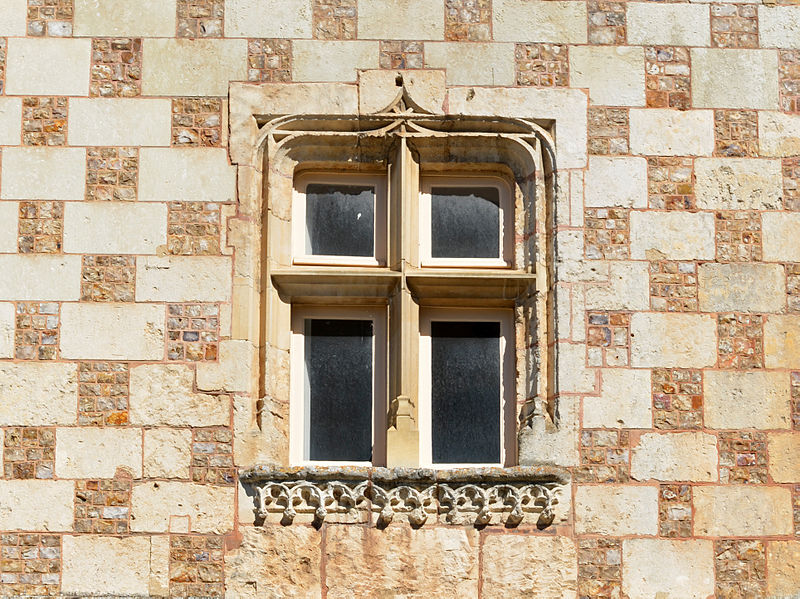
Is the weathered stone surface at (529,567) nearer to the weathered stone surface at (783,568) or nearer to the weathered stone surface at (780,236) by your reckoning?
the weathered stone surface at (783,568)

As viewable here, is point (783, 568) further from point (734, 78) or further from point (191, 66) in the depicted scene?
point (191, 66)

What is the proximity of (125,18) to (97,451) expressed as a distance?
6.84ft

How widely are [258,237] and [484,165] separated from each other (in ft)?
3.74

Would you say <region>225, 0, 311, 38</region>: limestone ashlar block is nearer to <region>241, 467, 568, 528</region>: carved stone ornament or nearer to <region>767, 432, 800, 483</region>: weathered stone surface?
<region>241, 467, 568, 528</region>: carved stone ornament

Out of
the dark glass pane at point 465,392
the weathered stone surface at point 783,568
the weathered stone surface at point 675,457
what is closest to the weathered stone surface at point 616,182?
the dark glass pane at point 465,392

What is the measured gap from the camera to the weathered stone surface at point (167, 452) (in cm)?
665

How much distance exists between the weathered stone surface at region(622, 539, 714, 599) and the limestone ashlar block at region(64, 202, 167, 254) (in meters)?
2.54

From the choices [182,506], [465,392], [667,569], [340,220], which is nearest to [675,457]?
[667,569]

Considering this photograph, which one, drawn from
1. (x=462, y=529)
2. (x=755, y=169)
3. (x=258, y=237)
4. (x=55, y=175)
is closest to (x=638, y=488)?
(x=462, y=529)

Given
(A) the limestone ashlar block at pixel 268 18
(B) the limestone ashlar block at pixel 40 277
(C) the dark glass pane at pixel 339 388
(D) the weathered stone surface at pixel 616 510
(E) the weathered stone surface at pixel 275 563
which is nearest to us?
(E) the weathered stone surface at pixel 275 563

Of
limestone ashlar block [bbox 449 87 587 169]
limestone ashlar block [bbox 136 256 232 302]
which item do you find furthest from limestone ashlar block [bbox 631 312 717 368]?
limestone ashlar block [bbox 136 256 232 302]

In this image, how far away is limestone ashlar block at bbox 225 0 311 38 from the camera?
7195 mm

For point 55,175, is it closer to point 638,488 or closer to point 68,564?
point 68,564

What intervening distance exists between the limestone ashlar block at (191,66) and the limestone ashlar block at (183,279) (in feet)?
2.69
